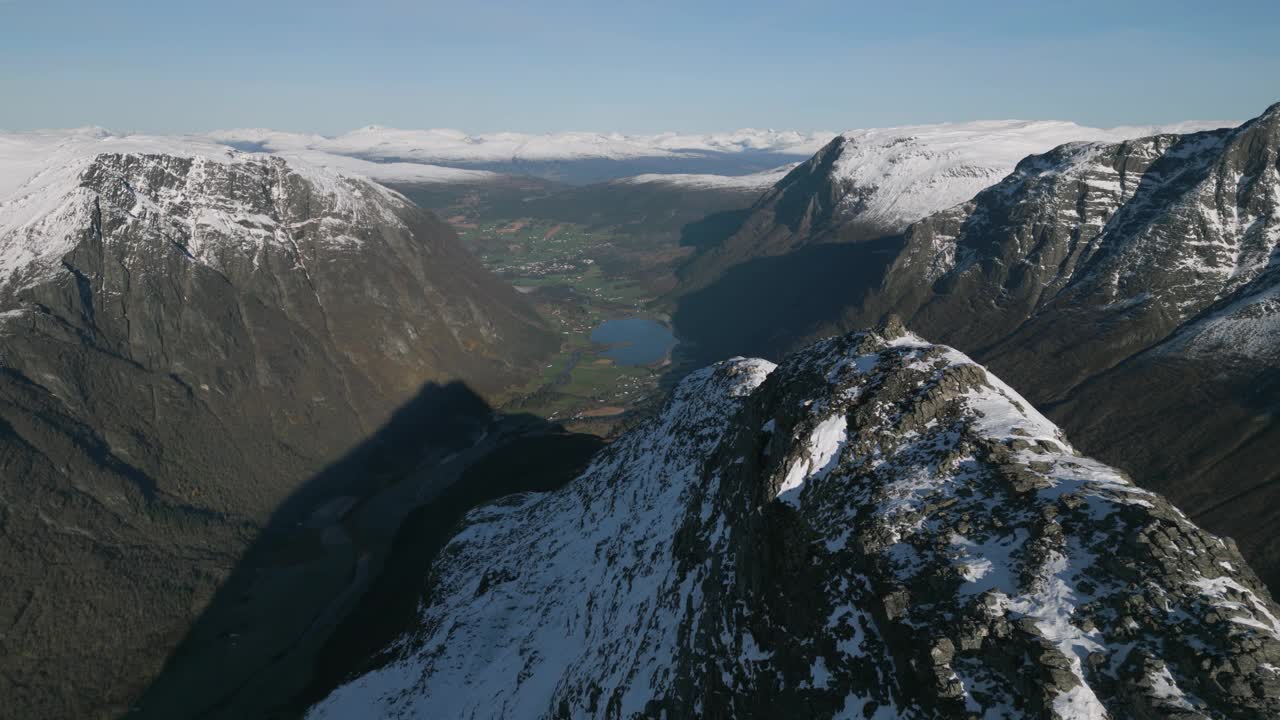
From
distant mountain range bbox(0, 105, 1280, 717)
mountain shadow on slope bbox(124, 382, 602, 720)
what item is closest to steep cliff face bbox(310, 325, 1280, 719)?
distant mountain range bbox(0, 105, 1280, 717)

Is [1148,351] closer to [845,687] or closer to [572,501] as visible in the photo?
[572,501]

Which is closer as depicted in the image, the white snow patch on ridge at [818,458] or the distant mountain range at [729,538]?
the distant mountain range at [729,538]

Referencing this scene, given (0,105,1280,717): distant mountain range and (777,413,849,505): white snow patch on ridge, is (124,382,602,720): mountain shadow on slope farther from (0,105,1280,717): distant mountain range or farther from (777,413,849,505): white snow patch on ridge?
(777,413,849,505): white snow patch on ridge

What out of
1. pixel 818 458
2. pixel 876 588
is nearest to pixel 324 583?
pixel 818 458

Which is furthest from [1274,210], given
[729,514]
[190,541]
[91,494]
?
[91,494]

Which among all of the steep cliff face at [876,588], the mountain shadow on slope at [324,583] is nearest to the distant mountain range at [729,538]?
the steep cliff face at [876,588]

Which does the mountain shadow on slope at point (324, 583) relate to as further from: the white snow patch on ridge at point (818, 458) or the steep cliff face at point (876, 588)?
the white snow patch on ridge at point (818, 458)

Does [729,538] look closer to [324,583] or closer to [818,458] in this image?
[818,458]
